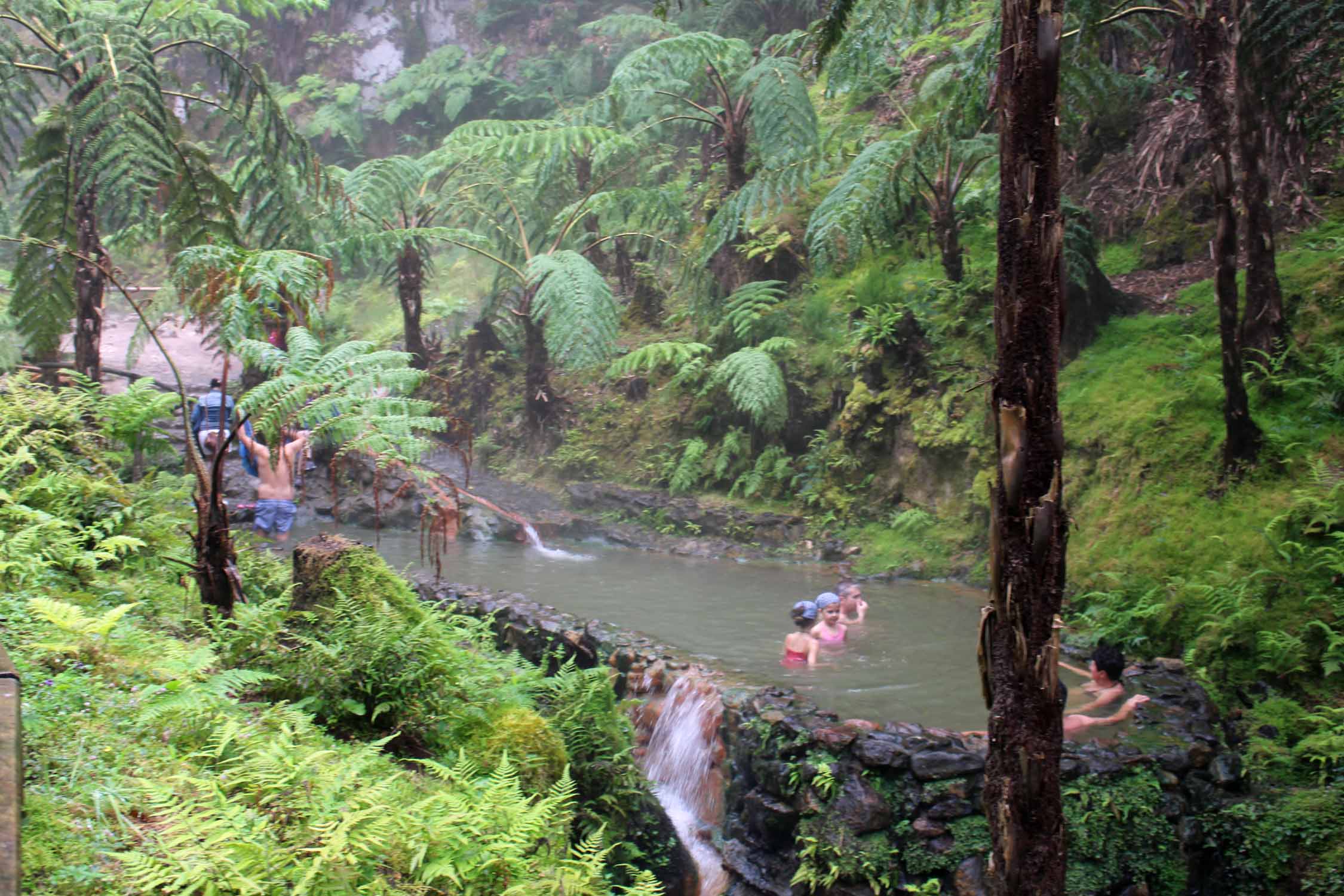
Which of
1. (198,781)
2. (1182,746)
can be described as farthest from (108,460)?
(1182,746)

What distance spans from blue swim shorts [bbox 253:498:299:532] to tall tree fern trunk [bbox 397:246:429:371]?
588 cm

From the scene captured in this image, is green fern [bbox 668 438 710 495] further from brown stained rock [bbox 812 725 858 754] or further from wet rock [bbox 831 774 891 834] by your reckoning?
wet rock [bbox 831 774 891 834]

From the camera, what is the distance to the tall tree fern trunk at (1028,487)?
111 inches

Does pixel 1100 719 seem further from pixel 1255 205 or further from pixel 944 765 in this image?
pixel 1255 205

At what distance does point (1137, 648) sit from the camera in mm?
6699

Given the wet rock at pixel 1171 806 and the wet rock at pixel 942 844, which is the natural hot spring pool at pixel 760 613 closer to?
the wet rock at pixel 942 844

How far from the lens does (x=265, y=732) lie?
3.42 metres

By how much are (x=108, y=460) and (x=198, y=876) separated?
204 inches

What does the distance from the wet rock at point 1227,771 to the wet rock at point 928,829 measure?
5.24ft

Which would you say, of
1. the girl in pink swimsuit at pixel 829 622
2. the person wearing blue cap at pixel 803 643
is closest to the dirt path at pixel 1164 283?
the girl in pink swimsuit at pixel 829 622

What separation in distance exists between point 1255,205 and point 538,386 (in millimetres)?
9877

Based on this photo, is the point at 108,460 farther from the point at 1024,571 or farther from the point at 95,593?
the point at 1024,571

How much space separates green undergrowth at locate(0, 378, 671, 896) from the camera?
98.8 inches

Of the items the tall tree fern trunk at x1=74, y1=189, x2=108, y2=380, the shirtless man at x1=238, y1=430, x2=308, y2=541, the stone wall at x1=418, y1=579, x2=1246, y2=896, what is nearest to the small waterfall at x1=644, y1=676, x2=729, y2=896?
the stone wall at x1=418, y1=579, x2=1246, y2=896
